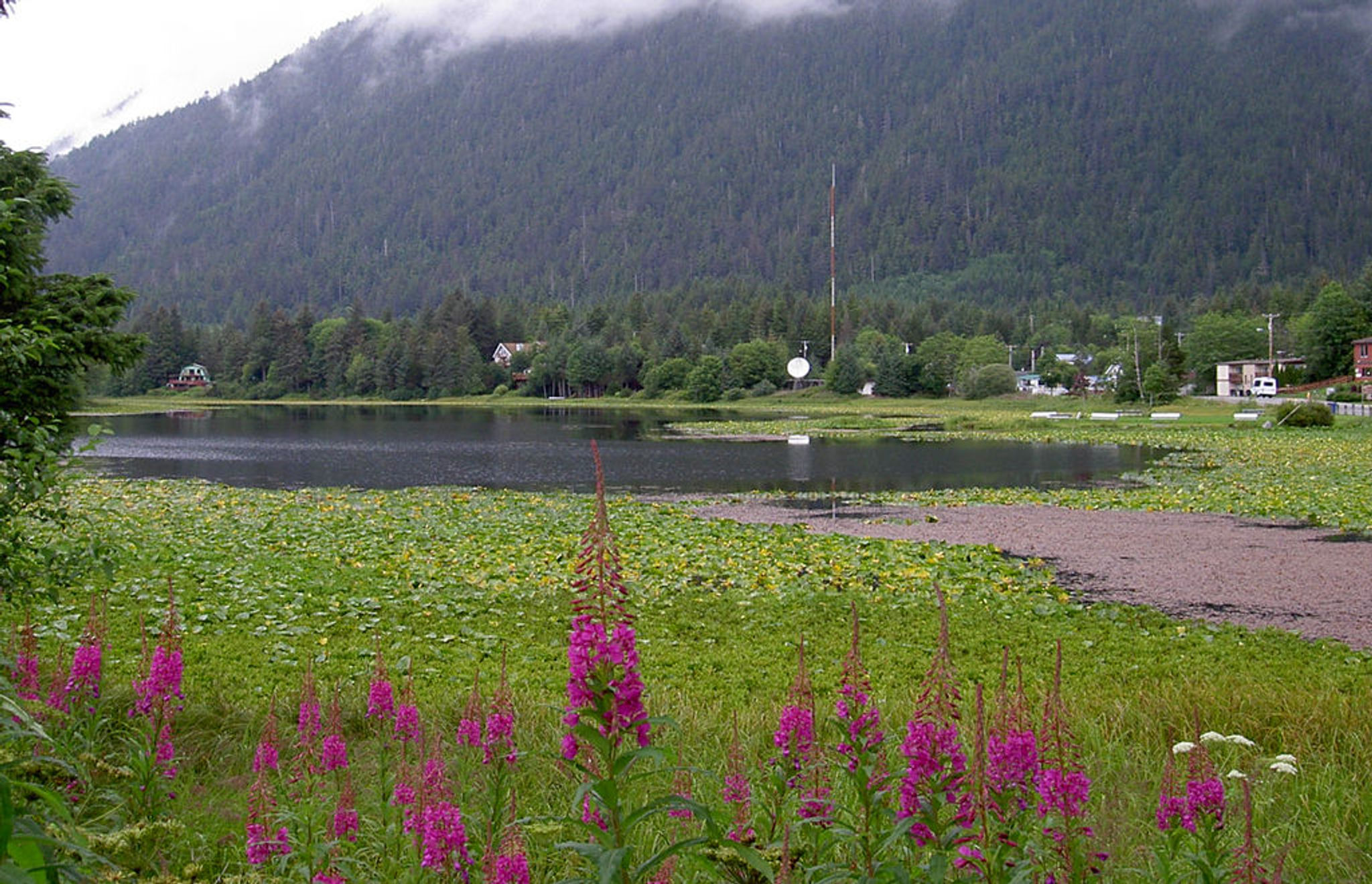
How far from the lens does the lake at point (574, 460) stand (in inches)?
1458

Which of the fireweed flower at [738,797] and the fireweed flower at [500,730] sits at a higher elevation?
the fireweed flower at [500,730]

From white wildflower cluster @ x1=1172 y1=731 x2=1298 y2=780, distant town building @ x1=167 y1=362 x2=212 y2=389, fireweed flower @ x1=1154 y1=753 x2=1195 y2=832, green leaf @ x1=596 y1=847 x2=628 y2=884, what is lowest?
white wildflower cluster @ x1=1172 y1=731 x2=1298 y2=780

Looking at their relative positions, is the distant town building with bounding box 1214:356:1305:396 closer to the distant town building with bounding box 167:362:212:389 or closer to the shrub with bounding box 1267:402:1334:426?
the shrub with bounding box 1267:402:1334:426

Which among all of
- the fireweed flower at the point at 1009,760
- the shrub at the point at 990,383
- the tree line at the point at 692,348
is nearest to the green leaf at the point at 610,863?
the fireweed flower at the point at 1009,760

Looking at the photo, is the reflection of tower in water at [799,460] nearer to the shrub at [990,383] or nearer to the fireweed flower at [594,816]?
the fireweed flower at [594,816]

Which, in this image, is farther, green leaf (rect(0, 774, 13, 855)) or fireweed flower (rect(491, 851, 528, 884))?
fireweed flower (rect(491, 851, 528, 884))

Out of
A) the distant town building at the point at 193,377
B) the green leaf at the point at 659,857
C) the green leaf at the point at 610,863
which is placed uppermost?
the distant town building at the point at 193,377

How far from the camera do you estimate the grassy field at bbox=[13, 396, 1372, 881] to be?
20.0ft

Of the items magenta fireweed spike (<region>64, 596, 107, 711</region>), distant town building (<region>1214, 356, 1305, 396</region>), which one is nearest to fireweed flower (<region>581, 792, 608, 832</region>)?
magenta fireweed spike (<region>64, 596, 107, 711</region>)

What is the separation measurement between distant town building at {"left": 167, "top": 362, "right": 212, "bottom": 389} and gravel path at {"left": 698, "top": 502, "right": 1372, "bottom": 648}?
147652mm

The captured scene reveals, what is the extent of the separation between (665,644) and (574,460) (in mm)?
34109

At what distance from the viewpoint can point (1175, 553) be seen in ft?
65.2

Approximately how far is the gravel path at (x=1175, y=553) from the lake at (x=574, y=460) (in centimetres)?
819

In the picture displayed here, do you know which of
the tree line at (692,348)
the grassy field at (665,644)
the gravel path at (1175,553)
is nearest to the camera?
the grassy field at (665,644)
